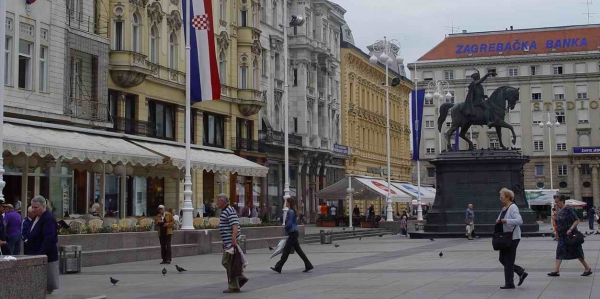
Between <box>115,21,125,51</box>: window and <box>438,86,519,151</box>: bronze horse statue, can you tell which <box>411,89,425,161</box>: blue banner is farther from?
<box>115,21,125,51</box>: window

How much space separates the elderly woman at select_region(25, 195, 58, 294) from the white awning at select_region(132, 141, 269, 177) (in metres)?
21.4

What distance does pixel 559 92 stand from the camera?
119 m

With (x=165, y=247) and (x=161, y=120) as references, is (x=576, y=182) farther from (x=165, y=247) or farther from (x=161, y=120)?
(x=165, y=247)

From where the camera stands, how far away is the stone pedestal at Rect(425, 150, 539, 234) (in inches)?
1577

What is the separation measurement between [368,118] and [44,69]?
52.1 m

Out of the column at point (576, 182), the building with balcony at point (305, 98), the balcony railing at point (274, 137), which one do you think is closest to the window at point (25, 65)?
the building with balcony at point (305, 98)

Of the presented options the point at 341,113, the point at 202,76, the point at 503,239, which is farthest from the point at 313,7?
the point at 503,239

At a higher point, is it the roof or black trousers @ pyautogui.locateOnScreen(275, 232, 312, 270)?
the roof

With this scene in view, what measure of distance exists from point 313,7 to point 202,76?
130ft

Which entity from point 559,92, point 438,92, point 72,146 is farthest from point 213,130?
point 559,92

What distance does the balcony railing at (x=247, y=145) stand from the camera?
53.9 meters

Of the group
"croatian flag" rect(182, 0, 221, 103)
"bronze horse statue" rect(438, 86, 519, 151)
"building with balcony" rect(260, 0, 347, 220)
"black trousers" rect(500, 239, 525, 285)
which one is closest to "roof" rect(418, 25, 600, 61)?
"building with balcony" rect(260, 0, 347, 220)

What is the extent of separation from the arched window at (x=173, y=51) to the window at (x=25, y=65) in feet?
46.2

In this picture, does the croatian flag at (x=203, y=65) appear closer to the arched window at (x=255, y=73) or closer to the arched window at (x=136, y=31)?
the arched window at (x=136, y=31)
